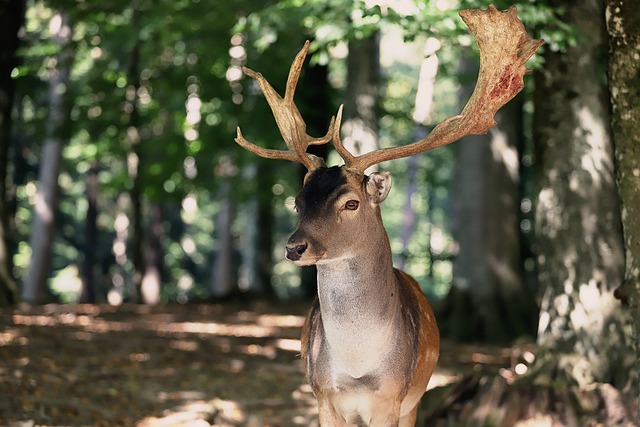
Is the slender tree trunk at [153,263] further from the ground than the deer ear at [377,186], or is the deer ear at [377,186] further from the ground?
the deer ear at [377,186]

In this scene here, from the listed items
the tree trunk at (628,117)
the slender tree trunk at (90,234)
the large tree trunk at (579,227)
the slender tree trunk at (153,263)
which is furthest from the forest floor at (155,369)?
the slender tree trunk at (90,234)

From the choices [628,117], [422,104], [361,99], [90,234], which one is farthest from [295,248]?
[90,234]

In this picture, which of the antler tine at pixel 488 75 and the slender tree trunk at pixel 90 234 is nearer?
the antler tine at pixel 488 75

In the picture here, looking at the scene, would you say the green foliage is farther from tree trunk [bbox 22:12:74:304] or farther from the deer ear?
the deer ear

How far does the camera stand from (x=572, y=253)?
8.48 meters

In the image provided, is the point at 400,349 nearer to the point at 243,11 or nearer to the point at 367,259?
the point at 367,259

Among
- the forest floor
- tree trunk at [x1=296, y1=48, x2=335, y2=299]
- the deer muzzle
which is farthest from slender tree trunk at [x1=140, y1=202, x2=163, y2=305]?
the deer muzzle

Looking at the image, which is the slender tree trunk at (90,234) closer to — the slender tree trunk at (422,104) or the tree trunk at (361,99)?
the slender tree trunk at (422,104)

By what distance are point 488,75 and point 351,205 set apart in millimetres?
1193

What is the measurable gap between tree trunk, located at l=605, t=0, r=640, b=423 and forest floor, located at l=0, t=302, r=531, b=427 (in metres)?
4.11

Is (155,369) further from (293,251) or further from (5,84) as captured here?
(293,251)

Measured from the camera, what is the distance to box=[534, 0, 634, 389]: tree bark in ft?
27.3

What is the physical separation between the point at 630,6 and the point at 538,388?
3601 mm

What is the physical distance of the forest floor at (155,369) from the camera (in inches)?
325
